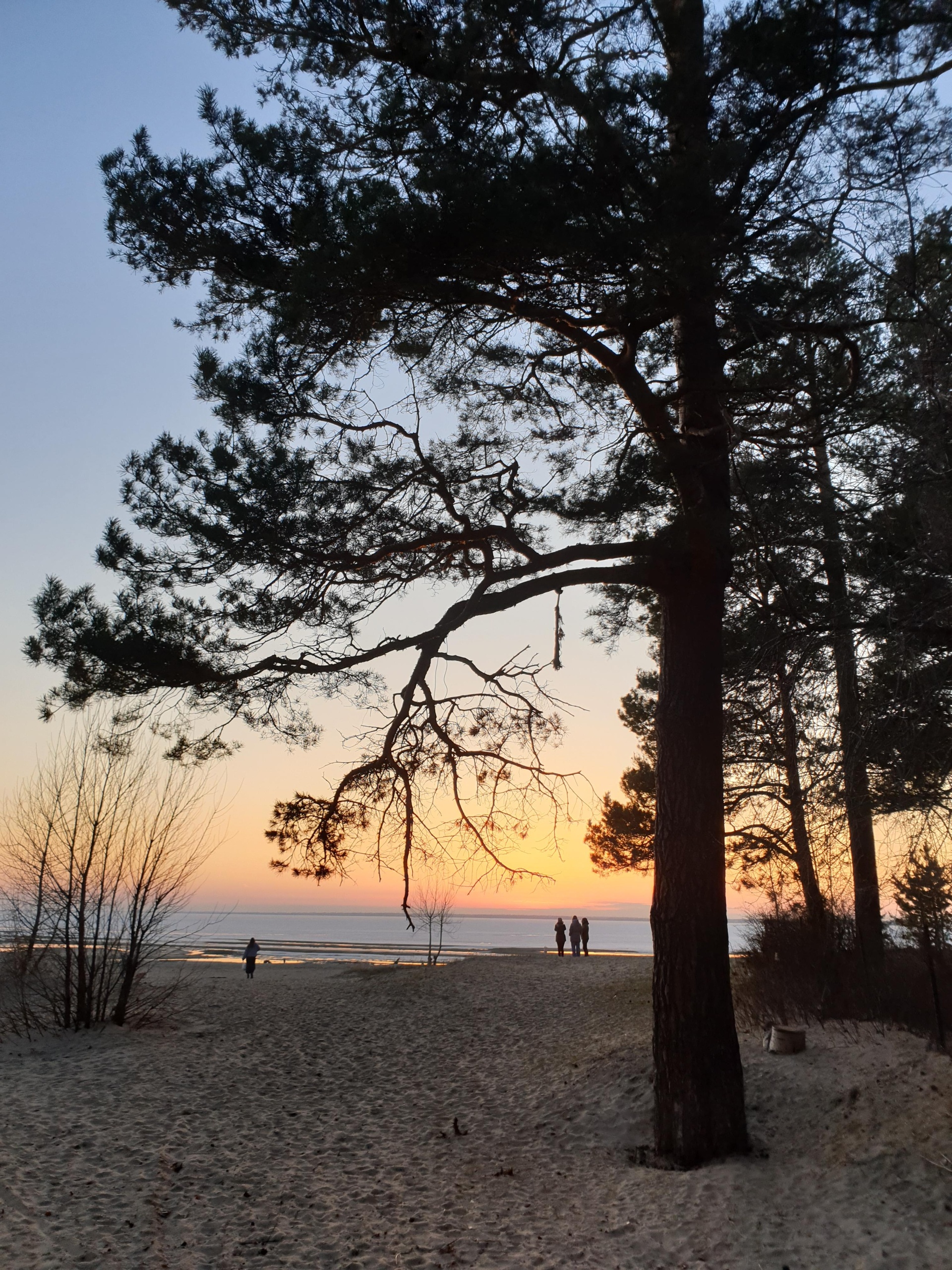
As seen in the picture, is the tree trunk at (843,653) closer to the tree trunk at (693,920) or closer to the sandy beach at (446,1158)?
the tree trunk at (693,920)

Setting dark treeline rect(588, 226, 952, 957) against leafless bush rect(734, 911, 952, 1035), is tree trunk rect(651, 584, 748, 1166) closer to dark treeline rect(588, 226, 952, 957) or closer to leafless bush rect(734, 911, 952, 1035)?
dark treeline rect(588, 226, 952, 957)

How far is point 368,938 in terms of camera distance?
72500 mm

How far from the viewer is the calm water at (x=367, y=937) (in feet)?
122

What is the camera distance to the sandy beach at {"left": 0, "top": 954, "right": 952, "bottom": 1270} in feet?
16.0

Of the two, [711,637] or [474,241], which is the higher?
[474,241]

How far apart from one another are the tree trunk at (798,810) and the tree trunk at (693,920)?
1.40 metres

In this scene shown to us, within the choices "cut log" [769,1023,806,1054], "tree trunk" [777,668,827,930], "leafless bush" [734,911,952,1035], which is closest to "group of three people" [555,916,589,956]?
"leafless bush" [734,911,952,1035]

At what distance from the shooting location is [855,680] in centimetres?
757

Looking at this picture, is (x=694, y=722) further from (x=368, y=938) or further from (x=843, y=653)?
(x=368, y=938)

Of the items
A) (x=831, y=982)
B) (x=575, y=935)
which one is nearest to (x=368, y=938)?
(x=575, y=935)

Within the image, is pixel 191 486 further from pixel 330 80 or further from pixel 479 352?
pixel 330 80

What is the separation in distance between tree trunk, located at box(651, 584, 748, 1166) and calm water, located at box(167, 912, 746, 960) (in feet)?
20.6

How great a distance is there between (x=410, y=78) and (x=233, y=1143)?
8491 mm

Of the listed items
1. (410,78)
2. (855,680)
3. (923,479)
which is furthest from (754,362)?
(410,78)
